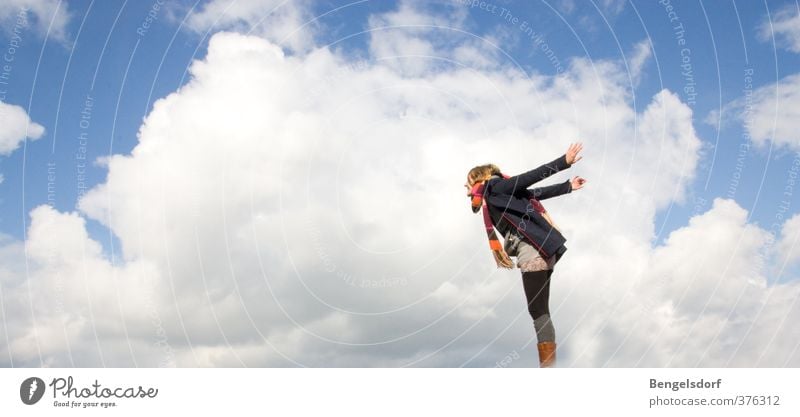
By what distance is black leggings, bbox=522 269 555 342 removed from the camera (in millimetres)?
13297

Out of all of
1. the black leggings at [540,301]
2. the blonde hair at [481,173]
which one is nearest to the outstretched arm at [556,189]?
the blonde hair at [481,173]

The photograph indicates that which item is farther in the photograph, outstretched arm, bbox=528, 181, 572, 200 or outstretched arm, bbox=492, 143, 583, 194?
outstretched arm, bbox=528, 181, 572, 200

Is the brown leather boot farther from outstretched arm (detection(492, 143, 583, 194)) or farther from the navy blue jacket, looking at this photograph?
outstretched arm (detection(492, 143, 583, 194))

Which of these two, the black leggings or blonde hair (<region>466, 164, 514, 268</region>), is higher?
blonde hair (<region>466, 164, 514, 268</region>)

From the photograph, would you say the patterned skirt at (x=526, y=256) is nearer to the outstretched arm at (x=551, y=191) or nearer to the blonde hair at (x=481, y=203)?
the blonde hair at (x=481, y=203)

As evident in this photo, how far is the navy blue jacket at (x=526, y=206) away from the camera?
13.5 m

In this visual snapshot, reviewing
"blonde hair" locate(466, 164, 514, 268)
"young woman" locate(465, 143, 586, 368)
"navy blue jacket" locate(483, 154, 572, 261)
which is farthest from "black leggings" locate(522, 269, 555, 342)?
"blonde hair" locate(466, 164, 514, 268)

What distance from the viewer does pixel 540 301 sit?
1339 cm

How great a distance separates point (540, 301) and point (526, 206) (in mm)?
1979

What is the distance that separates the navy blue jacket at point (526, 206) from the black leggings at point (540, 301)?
0.46 meters
